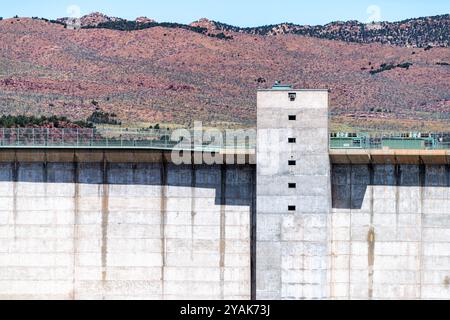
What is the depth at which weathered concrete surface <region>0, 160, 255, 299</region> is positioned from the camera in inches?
2608

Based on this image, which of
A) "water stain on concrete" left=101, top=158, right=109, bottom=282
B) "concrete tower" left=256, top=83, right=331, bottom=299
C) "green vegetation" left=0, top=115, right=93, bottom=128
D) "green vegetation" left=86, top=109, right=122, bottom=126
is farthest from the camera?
"green vegetation" left=86, top=109, right=122, bottom=126

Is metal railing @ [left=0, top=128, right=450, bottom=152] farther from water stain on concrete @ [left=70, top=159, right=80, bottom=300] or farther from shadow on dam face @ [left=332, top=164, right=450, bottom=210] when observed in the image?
water stain on concrete @ [left=70, top=159, right=80, bottom=300]

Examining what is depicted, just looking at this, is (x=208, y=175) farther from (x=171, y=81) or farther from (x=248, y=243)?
(x=171, y=81)

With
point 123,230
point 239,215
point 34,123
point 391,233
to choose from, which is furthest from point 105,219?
point 34,123

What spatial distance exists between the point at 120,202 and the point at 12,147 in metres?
5.76

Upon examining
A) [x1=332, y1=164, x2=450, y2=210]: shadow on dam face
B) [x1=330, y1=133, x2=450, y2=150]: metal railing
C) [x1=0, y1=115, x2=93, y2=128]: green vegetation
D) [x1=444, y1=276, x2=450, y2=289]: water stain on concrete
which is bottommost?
[x1=444, y1=276, x2=450, y2=289]: water stain on concrete

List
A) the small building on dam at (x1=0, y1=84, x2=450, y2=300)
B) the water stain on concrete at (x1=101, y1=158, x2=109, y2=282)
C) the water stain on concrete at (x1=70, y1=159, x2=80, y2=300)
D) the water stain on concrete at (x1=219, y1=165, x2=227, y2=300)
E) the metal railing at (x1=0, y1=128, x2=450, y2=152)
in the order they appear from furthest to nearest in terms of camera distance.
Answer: the water stain on concrete at (x1=70, y1=159, x2=80, y2=300) < the water stain on concrete at (x1=101, y1=158, x2=109, y2=282) < the water stain on concrete at (x1=219, y1=165, x2=227, y2=300) < the metal railing at (x1=0, y1=128, x2=450, y2=152) < the small building on dam at (x1=0, y1=84, x2=450, y2=300)

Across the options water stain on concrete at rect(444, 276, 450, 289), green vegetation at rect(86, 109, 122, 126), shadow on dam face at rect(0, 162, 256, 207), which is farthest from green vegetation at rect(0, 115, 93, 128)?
water stain on concrete at rect(444, 276, 450, 289)

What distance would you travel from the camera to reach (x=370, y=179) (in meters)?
65.2

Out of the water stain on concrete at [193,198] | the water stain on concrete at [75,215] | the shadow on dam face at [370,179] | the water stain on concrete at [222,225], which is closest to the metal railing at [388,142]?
the shadow on dam face at [370,179]

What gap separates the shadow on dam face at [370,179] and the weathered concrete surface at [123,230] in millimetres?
4176

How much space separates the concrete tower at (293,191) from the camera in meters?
63.4

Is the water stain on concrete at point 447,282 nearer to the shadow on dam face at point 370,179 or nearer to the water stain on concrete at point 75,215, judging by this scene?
the shadow on dam face at point 370,179

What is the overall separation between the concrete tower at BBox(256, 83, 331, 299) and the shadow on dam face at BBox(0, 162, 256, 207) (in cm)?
259
